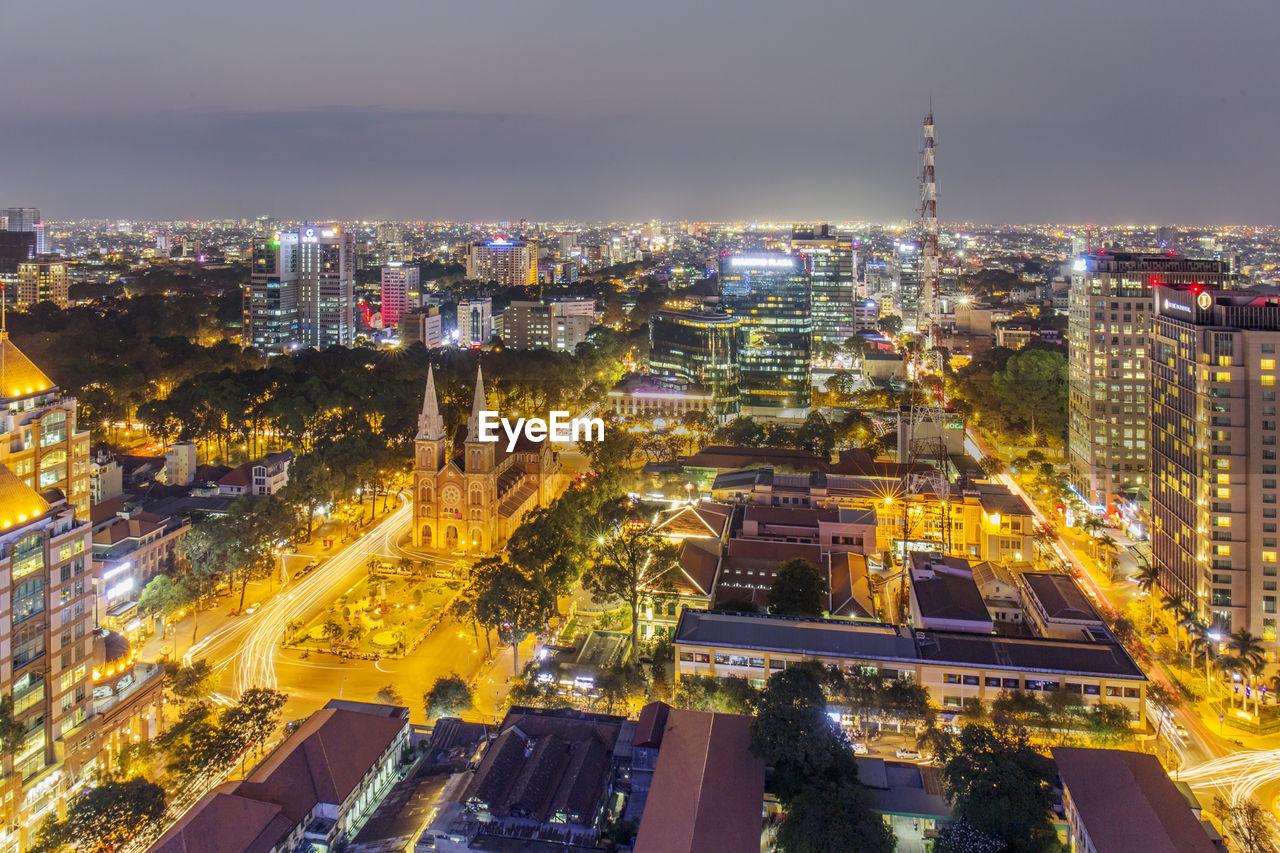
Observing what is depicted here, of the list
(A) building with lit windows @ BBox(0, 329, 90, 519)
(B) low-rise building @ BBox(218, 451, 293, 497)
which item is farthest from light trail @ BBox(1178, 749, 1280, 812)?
(B) low-rise building @ BBox(218, 451, 293, 497)

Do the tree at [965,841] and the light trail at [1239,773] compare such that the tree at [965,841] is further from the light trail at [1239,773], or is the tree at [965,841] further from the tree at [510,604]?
the tree at [510,604]

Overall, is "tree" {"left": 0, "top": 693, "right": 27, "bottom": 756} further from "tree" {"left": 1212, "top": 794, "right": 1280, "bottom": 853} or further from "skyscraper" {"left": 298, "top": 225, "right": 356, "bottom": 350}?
"skyscraper" {"left": 298, "top": 225, "right": 356, "bottom": 350}

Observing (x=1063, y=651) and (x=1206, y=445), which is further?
(x=1206, y=445)

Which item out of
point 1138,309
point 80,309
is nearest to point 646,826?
point 1138,309

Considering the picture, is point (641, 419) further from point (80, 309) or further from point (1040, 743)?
point (80, 309)

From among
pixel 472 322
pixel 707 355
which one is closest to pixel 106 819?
pixel 707 355

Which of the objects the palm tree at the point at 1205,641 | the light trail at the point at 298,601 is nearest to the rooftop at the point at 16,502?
the light trail at the point at 298,601
